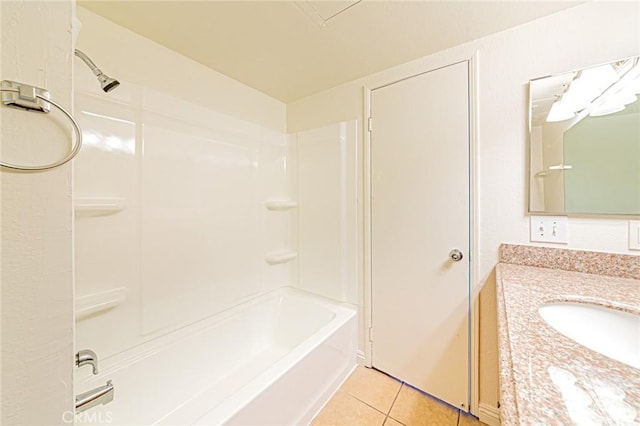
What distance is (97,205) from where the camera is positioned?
45.8 inches

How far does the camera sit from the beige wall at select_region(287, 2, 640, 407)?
3.52ft

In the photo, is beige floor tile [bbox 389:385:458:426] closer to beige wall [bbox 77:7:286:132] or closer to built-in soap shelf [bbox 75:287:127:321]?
built-in soap shelf [bbox 75:287:127:321]

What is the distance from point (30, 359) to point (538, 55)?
2.13 meters

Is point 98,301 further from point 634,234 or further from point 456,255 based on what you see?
point 634,234

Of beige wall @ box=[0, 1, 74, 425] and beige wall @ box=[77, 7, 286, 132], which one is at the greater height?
beige wall @ box=[77, 7, 286, 132]

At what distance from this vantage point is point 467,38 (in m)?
1.37

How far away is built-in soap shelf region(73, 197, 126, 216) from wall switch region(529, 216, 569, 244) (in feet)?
7.07

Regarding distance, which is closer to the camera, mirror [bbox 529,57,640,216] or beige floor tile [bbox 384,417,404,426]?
mirror [bbox 529,57,640,216]

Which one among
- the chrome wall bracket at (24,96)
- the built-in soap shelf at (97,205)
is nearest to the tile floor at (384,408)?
the built-in soap shelf at (97,205)

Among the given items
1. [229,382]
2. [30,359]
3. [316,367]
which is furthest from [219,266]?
[30,359]

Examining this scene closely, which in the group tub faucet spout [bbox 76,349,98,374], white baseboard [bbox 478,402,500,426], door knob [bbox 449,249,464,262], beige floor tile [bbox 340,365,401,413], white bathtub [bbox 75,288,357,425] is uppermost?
door knob [bbox 449,249,464,262]

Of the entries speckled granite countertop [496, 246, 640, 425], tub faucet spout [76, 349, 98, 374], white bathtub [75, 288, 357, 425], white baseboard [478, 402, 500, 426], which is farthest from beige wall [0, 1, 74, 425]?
white baseboard [478, 402, 500, 426]

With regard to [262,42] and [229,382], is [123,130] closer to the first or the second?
[262,42]

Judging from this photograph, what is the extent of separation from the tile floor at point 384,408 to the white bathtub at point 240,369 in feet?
0.28
